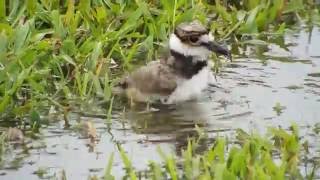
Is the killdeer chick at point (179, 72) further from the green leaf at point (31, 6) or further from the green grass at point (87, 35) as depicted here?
the green leaf at point (31, 6)

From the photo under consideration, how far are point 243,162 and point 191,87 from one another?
1.78 metres

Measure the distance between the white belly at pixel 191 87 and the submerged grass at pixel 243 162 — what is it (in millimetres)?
1032

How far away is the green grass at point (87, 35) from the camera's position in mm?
7090

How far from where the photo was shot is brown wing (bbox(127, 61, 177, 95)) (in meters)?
7.42

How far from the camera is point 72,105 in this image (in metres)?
7.10

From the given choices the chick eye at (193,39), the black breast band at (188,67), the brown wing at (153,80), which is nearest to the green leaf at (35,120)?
the brown wing at (153,80)

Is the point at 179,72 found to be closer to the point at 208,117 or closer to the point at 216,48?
the point at 216,48

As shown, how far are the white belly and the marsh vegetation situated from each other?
0.22 ft

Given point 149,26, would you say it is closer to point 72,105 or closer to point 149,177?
point 72,105

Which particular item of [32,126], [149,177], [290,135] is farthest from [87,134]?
[290,135]

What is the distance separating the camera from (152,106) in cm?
737

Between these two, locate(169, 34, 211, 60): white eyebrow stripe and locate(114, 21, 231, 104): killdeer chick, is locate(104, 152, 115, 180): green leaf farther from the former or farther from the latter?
locate(169, 34, 211, 60): white eyebrow stripe

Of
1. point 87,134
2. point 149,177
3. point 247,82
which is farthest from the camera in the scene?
point 247,82

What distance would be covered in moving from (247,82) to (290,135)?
1.48 m
